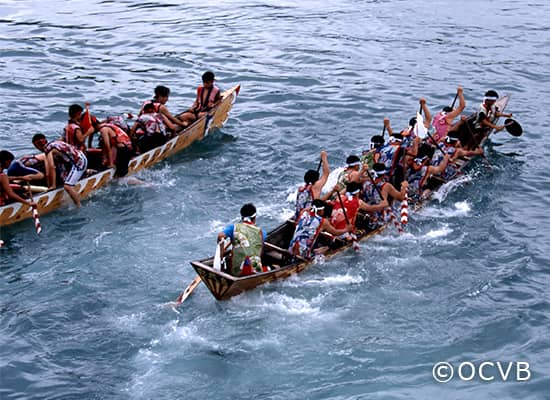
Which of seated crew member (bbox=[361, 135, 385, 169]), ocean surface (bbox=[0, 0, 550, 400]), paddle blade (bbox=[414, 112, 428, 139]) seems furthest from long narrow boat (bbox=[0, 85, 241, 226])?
paddle blade (bbox=[414, 112, 428, 139])

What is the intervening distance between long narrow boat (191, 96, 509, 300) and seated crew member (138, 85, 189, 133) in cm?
634

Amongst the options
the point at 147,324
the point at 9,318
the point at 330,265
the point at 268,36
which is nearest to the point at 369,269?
the point at 330,265

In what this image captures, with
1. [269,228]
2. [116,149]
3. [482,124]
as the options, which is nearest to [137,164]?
[116,149]

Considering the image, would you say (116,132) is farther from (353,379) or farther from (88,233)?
(353,379)

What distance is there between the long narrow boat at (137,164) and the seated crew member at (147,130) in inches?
10.5

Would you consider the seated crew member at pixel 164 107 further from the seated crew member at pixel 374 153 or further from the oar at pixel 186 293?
the oar at pixel 186 293

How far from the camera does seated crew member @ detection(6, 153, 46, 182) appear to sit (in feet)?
52.3

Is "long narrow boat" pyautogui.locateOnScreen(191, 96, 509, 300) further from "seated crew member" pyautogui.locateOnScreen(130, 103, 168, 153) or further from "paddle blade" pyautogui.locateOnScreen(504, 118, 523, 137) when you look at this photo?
"paddle blade" pyautogui.locateOnScreen(504, 118, 523, 137)

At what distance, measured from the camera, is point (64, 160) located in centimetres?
1631

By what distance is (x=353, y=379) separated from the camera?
437 inches

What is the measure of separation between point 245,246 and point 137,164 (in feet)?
21.4

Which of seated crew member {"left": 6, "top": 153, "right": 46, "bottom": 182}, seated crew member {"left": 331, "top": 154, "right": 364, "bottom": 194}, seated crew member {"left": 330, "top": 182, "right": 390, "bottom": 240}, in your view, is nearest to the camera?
seated crew member {"left": 330, "top": 182, "right": 390, "bottom": 240}

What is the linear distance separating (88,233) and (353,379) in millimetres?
7304

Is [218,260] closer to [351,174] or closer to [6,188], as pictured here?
[351,174]
